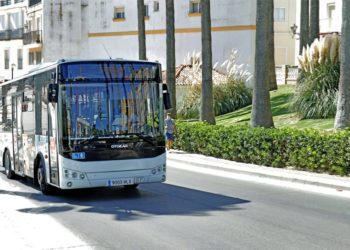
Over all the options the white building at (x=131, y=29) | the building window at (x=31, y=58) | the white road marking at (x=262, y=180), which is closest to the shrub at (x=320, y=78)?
the white road marking at (x=262, y=180)

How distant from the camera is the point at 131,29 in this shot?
175ft

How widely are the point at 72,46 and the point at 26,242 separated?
48.5 metres

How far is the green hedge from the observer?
647 inches

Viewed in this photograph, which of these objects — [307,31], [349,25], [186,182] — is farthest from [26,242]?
[307,31]

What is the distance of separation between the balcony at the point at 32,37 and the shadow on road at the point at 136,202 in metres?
44.6

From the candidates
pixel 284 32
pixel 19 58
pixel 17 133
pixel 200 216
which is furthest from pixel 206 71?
pixel 19 58

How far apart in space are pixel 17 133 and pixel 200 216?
762 cm

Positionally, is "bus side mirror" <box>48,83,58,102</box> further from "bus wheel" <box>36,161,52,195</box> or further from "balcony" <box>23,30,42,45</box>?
"balcony" <box>23,30,42,45</box>

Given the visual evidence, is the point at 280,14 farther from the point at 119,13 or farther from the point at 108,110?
the point at 108,110

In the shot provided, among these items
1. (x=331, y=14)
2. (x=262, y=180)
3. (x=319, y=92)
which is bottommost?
(x=262, y=180)

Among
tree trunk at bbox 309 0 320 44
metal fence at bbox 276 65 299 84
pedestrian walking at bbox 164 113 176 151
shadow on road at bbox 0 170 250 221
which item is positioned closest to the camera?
shadow on road at bbox 0 170 250 221

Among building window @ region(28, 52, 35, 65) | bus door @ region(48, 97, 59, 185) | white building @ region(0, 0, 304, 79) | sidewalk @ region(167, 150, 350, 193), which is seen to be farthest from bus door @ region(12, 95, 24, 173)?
building window @ region(28, 52, 35, 65)

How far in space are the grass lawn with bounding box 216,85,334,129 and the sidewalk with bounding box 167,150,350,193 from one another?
193 inches

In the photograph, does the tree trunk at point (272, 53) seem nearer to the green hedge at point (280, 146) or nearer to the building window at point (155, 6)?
the green hedge at point (280, 146)
